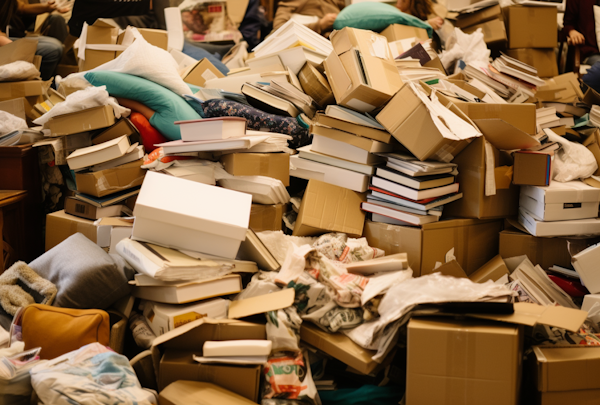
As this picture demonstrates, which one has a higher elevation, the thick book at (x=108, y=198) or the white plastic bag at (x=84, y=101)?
the white plastic bag at (x=84, y=101)

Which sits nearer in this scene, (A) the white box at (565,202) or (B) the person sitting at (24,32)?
(A) the white box at (565,202)

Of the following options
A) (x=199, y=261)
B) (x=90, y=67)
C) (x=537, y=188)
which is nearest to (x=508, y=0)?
(x=537, y=188)

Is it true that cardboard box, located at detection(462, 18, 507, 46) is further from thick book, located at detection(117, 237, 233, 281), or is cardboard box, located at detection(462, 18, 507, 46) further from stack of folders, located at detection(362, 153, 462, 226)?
thick book, located at detection(117, 237, 233, 281)

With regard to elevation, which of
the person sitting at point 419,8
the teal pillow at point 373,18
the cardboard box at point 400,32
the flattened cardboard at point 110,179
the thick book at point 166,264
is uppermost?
the person sitting at point 419,8

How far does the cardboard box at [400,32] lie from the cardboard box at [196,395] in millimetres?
2726

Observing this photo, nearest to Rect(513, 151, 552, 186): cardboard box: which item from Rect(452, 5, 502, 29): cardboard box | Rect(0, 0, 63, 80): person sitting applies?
Rect(452, 5, 502, 29): cardboard box

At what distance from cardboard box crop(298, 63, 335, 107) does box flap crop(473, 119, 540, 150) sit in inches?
34.9

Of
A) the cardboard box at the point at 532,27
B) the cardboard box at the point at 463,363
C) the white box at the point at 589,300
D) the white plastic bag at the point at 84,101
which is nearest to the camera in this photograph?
the cardboard box at the point at 463,363

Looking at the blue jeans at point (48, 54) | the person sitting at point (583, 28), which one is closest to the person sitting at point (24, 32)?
the blue jeans at point (48, 54)

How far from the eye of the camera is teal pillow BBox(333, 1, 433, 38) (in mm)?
3584

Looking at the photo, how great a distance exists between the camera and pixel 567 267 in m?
2.18

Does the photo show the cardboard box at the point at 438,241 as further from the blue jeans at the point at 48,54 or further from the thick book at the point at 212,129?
the blue jeans at the point at 48,54

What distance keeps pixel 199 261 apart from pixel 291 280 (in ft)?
1.11

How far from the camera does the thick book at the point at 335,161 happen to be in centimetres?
230
